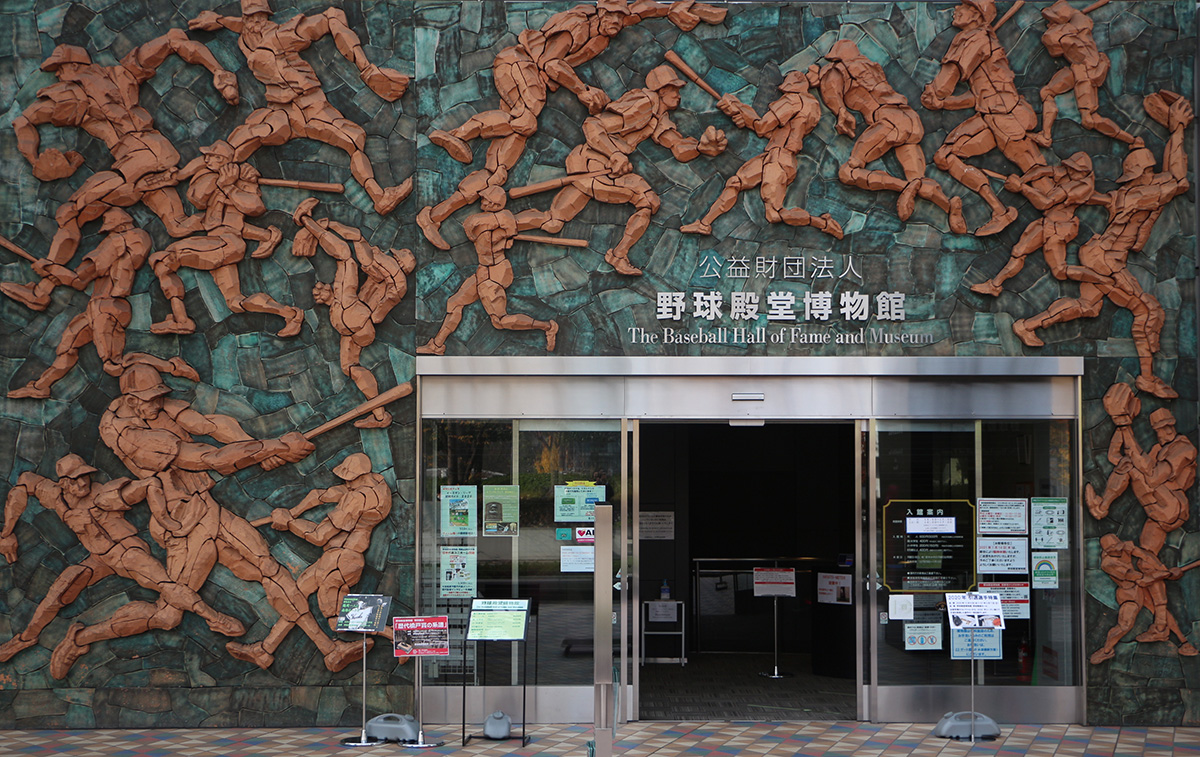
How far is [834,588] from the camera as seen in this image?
370 inches

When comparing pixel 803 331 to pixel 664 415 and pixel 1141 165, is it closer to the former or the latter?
pixel 664 415

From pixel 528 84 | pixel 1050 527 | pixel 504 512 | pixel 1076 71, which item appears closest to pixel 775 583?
pixel 1050 527

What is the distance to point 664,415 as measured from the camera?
772 centimetres

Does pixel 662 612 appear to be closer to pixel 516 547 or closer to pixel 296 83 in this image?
pixel 516 547

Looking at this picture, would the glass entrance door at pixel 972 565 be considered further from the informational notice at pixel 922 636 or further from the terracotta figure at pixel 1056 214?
the terracotta figure at pixel 1056 214

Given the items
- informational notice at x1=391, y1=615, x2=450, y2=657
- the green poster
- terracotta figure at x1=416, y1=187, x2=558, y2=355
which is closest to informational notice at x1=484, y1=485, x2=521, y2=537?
the green poster

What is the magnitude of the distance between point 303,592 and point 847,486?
5.01 meters

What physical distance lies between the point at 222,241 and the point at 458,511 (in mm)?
2553

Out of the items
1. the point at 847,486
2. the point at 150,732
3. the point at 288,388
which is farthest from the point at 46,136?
the point at 847,486

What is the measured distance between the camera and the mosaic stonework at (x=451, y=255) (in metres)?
7.50

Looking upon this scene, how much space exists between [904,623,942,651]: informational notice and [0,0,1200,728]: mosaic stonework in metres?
1.09

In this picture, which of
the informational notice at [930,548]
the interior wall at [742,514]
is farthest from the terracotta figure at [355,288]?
the interior wall at [742,514]

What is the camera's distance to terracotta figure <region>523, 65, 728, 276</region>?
25.2 ft

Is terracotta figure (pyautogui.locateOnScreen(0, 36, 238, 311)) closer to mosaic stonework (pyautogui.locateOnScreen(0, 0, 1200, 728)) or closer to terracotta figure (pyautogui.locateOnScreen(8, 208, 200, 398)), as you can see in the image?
mosaic stonework (pyautogui.locateOnScreen(0, 0, 1200, 728))
